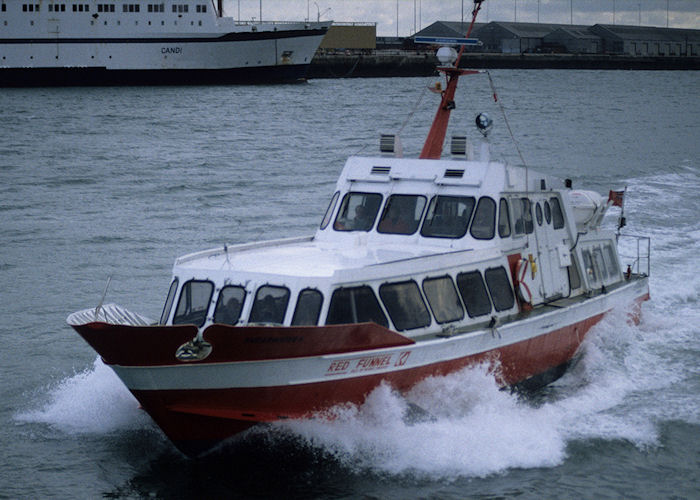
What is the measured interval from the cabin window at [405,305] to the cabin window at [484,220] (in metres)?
2.19

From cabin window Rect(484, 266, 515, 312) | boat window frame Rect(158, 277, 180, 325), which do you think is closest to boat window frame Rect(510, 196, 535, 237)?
cabin window Rect(484, 266, 515, 312)

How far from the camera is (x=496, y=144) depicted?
47219mm

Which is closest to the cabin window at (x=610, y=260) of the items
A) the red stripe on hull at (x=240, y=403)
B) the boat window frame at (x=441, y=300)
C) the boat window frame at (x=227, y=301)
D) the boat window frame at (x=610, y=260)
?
the boat window frame at (x=610, y=260)

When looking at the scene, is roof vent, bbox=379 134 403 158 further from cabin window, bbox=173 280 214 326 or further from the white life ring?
cabin window, bbox=173 280 214 326

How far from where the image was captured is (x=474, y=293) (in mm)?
14875

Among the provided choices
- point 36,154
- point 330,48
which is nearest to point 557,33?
point 330,48

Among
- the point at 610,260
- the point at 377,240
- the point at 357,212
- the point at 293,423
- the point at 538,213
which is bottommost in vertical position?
the point at 293,423

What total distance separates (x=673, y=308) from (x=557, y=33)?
15167 cm

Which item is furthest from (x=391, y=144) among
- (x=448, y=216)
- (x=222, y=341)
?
(x=222, y=341)

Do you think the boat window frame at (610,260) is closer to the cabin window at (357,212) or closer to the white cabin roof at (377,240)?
the white cabin roof at (377,240)

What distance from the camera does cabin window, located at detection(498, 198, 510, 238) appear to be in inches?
622

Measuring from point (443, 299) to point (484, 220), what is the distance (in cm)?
201

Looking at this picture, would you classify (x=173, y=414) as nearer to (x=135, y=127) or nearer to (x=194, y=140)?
(x=194, y=140)

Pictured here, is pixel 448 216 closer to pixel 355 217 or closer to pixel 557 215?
pixel 355 217
